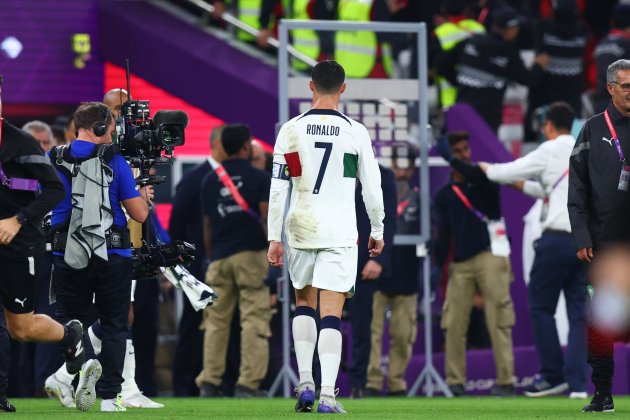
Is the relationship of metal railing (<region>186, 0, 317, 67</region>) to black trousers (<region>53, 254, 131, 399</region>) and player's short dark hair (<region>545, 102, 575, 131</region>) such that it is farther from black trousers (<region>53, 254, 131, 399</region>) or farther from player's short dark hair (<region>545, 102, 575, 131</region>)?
black trousers (<region>53, 254, 131, 399</region>)

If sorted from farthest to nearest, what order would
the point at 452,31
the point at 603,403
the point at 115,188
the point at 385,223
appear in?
the point at 452,31 < the point at 385,223 < the point at 603,403 < the point at 115,188

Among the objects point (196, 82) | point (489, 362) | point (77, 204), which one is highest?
point (196, 82)

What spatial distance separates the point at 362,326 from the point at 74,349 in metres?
4.32

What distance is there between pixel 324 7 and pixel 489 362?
16.5ft

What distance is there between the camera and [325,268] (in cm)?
1127

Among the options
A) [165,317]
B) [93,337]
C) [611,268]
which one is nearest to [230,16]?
[165,317]

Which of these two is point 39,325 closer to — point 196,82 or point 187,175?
point 187,175

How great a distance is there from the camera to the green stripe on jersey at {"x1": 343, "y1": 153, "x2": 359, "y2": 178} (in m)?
11.3

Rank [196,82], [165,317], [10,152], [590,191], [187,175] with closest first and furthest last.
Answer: [10,152]
[590,191]
[187,175]
[165,317]
[196,82]

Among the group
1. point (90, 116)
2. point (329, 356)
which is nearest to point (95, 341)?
point (90, 116)

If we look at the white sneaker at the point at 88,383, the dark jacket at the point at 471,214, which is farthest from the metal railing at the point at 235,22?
the white sneaker at the point at 88,383

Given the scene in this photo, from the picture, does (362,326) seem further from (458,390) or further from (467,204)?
(467,204)

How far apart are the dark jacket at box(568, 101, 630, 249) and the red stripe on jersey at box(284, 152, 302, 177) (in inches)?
76.9

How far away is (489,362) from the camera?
677 inches
